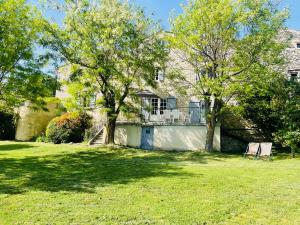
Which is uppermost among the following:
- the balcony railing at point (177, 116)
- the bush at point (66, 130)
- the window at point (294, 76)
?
the window at point (294, 76)

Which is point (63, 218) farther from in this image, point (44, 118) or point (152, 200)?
point (44, 118)

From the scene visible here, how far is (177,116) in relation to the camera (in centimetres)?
2780

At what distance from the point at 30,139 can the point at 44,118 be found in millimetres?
2827

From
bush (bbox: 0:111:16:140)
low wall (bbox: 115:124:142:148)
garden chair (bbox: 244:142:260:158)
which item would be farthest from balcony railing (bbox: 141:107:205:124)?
bush (bbox: 0:111:16:140)

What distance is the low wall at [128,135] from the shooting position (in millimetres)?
27797

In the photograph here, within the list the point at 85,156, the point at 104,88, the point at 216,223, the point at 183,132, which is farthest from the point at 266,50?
the point at 216,223

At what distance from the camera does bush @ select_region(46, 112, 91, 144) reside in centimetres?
2836

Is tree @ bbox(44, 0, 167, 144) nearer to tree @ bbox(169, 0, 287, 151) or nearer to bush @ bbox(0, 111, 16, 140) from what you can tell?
tree @ bbox(169, 0, 287, 151)

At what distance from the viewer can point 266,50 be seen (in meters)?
21.6

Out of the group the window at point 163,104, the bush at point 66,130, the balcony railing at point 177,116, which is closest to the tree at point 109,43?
the balcony railing at point 177,116

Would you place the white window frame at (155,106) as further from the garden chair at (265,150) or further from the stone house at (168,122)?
the garden chair at (265,150)

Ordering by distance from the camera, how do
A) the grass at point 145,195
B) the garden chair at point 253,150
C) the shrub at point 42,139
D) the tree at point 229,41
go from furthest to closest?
the shrub at point 42,139 → the tree at point 229,41 → the garden chair at point 253,150 → the grass at point 145,195

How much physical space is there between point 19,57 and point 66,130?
471 inches

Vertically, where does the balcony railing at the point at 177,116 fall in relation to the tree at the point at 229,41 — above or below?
below
